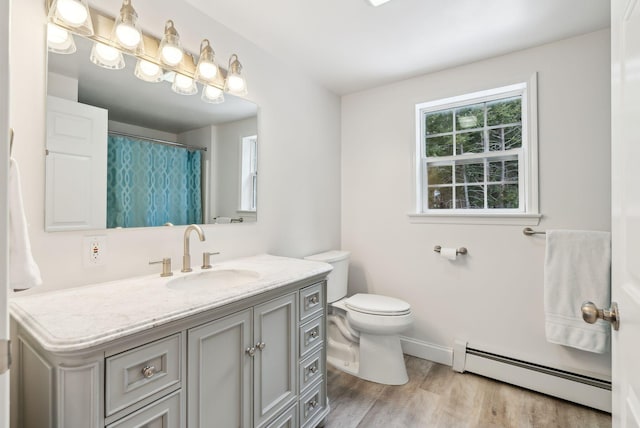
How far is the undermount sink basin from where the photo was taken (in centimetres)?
148

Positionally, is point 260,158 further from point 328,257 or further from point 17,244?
point 17,244

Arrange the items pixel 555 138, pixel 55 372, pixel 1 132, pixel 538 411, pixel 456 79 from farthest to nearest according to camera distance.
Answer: pixel 456 79, pixel 555 138, pixel 538 411, pixel 55 372, pixel 1 132

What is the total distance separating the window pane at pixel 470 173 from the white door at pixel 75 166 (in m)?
2.31

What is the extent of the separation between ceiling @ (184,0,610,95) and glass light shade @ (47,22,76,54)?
68 centimetres

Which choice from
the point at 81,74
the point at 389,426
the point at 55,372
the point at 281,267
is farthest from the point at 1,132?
the point at 389,426

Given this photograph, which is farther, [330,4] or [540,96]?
[540,96]

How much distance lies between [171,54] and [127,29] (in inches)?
7.7

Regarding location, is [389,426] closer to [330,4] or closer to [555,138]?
[555,138]

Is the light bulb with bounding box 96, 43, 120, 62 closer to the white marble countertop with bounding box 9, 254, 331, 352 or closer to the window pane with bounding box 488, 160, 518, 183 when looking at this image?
the white marble countertop with bounding box 9, 254, 331, 352

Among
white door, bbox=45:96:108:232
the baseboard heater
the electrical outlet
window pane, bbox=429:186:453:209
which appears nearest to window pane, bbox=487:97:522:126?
window pane, bbox=429:186:453:209

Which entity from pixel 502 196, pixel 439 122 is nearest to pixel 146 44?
pixel 439 122

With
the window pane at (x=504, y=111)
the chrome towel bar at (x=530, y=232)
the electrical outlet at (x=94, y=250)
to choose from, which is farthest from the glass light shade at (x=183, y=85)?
the chrome towel bar at (x=530, y=232)

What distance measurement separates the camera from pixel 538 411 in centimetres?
182

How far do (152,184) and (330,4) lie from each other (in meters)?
1.31
